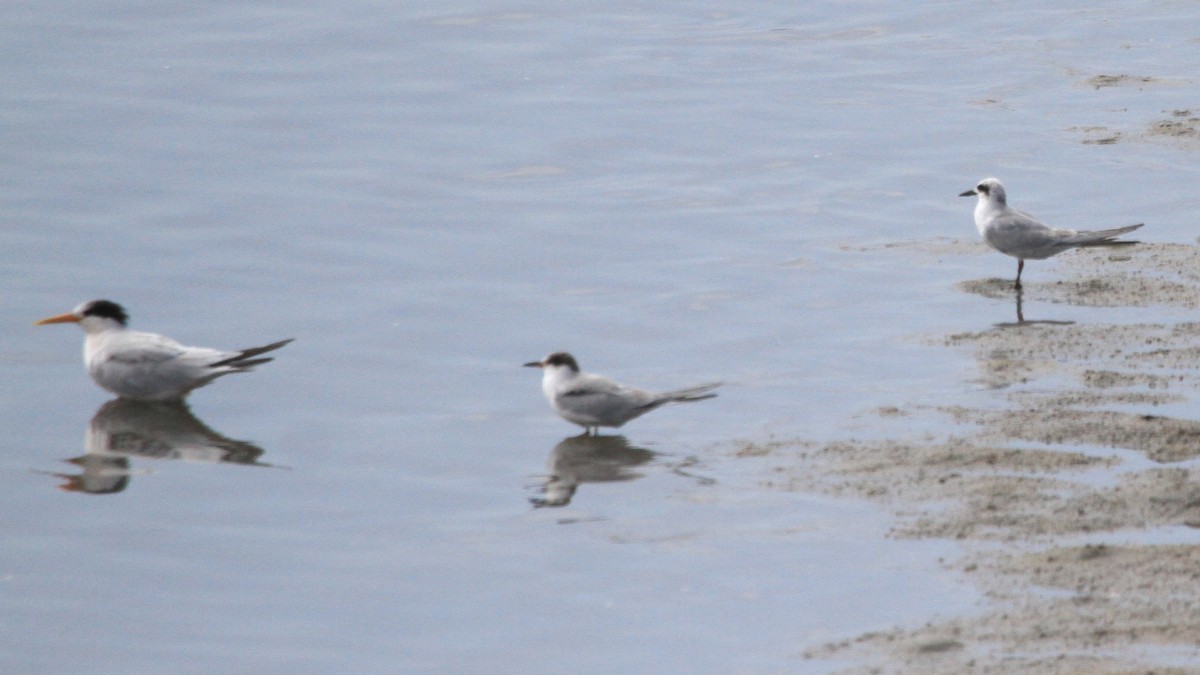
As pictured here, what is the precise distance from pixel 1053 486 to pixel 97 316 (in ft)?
22.1

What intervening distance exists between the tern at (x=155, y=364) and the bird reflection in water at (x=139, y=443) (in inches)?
5.3

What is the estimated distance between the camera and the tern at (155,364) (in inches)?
459

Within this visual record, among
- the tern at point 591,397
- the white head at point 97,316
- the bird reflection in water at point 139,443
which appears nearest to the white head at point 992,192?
the tern at point 591,397

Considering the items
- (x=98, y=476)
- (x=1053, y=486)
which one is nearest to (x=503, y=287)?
(x=98, y=476)

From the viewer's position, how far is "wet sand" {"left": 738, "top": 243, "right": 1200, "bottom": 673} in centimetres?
725

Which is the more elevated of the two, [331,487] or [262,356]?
[262,356]

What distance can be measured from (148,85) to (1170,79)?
39.5 feet

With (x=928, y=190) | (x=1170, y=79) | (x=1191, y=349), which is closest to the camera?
(x=1191, y=349)

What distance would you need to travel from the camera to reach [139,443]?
11.2 meters

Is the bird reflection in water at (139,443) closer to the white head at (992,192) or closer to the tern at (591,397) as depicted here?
the tern at (591,397)

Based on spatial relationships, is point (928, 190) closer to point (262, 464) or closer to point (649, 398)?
point (649, 398)

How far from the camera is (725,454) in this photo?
404 inches

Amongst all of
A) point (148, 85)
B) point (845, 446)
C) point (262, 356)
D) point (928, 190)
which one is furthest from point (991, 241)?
point (148, 85)

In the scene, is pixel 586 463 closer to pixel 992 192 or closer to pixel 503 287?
pixel 503 287
